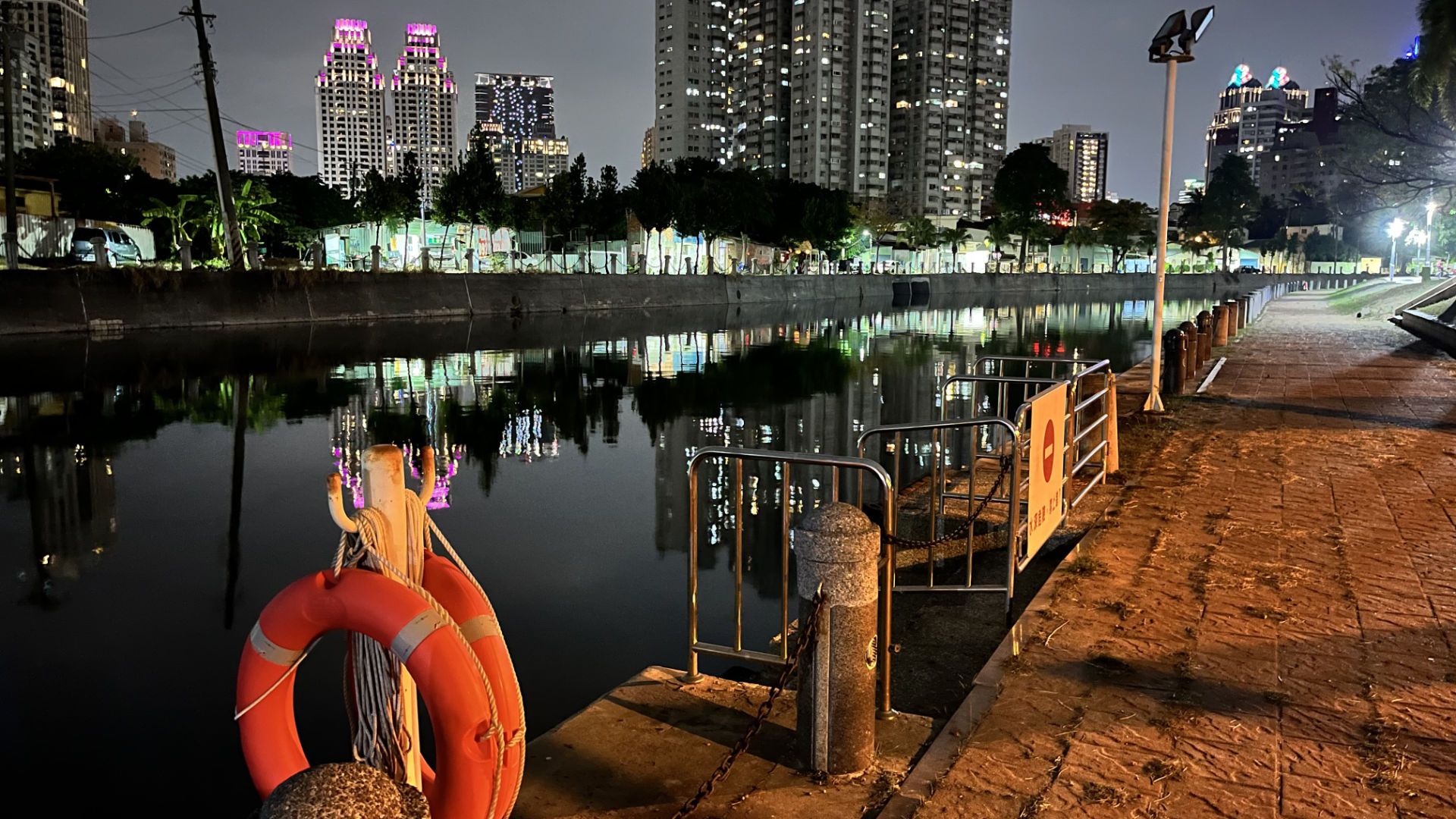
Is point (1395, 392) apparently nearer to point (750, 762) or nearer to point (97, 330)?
point (750, 762)

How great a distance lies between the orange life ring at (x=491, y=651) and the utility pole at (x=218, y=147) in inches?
1264

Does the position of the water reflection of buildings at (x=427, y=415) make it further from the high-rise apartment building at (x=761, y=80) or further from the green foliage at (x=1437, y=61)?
the high-rise apartment building at (x=761, y=80)

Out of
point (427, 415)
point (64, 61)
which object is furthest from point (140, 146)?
point (427, 415)

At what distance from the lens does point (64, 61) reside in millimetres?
172250

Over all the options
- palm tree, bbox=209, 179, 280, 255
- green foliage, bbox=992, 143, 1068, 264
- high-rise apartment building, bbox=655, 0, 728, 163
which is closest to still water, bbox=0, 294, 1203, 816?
palm tree, bbox=209, 179, 280, 255

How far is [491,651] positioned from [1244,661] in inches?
142

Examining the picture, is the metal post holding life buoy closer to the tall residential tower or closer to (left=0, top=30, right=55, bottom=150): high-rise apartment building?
(left=0, top=30, right=55, bottom=150): high-rise apartment building

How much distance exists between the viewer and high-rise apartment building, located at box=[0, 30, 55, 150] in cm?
12623

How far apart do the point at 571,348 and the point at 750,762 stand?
24139mm

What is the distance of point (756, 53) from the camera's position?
6614 inches

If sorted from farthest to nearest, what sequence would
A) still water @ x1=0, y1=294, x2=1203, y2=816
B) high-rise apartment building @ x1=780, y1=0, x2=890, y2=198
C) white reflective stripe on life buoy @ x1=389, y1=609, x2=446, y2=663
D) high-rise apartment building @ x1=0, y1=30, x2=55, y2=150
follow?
high-rise apartment building @ x1=780, y1=0, x2=890, y2=198 < high-rise apartment building @ x1=0, y1=30, x2=55, y2=150 < still water @ x1=0, y1=294, x2=1203, y2=816 < white reflective stripe on life buoy @ x1=389, y1=609, x2=446, y2=663

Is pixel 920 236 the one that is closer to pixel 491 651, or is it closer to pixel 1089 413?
pixel 1089 413

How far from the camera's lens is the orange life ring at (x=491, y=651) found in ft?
10.6

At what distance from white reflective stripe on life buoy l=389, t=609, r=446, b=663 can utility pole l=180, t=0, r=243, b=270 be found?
3256 cm
